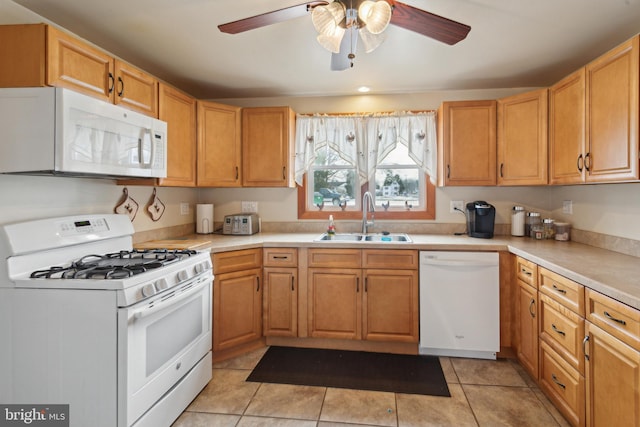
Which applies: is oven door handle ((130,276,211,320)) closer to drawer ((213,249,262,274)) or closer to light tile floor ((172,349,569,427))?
drawer ((213,249,262,274))

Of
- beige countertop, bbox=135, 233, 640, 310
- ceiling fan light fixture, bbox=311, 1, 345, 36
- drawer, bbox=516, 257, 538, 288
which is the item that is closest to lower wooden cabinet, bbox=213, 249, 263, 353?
beige countertop, bbox=135, 233, 640, 310

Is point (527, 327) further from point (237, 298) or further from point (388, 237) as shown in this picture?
point (237, 298)

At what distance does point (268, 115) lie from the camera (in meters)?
2.99

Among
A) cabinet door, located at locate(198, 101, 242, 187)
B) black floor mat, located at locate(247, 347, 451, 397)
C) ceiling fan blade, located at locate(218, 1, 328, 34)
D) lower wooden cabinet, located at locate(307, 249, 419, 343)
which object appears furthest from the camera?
cabinet door, located at locate(198, 101, 242, 187)

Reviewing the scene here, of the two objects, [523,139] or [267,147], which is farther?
[267,147]

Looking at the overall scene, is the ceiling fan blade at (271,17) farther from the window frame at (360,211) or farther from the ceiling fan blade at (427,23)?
the window frame at (360,211)

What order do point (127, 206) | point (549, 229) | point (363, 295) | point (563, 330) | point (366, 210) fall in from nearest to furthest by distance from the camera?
1. point (563, 330)
2. point (127, 206)
3. point (363, 295)
4. point (549, 229)
5. point (366, 210)

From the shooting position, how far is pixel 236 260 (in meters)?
2.53

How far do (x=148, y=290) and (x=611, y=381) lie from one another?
2119 millimetres

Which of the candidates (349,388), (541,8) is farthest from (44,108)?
(541,8)

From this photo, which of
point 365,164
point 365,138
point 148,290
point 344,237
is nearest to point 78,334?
point 148,290

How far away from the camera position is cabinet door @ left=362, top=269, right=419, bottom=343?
2529 mm

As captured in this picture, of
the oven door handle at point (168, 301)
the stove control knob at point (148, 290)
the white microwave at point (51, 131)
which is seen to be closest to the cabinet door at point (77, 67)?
the white microwave at point (51, 131)

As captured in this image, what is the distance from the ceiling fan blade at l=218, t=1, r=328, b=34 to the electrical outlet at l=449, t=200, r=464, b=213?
2.25 meters
